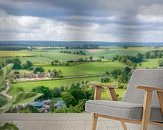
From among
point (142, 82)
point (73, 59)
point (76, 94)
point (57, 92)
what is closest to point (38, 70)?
point (57, 92)

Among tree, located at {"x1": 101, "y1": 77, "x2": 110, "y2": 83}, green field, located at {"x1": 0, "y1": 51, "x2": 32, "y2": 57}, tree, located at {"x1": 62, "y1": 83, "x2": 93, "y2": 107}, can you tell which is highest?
green field, located at {"x1": 0, "y1": 51, "x2": 32, "y2": 57}

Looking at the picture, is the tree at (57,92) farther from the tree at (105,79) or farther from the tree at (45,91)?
the tree at (105,79)

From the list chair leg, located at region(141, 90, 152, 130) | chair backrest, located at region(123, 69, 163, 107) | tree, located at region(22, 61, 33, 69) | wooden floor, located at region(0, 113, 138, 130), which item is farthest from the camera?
tree, located at region(22, 61, 33, 69)

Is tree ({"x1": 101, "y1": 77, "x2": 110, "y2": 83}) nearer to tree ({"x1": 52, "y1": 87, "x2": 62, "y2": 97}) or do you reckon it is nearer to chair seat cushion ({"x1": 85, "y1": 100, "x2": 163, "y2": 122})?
tree ({"x1": 52, "y1": 87, "x2": 62, "y2": 97})

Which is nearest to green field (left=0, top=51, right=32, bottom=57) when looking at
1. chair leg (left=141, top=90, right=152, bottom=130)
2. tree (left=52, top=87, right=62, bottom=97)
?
tree (left=52, top=87, right=62, bottom=97)

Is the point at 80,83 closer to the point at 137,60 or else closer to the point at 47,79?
the point at 47,79

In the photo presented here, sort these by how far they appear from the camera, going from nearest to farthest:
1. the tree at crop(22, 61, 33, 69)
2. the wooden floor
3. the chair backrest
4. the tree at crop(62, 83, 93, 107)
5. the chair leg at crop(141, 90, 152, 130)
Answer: the chair leg at crop(141, 90, 152, 130) → the chair backrest → the wooden floor → the tree at crop(62, 83, 93, 107) → the tree at crop(22, 61, 33, 69)

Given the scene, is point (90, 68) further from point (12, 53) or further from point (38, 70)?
point (12, 53)
